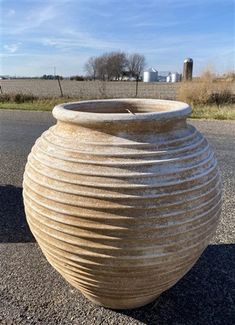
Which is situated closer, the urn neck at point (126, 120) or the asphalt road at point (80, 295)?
the urn neck at point (126, 120)

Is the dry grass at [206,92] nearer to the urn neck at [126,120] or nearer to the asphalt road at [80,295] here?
the asphalt road at [80,295]

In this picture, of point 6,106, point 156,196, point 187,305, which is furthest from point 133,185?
point 6,106

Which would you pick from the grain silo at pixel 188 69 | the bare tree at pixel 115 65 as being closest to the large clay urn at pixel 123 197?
the grain silo at pixel 188 69

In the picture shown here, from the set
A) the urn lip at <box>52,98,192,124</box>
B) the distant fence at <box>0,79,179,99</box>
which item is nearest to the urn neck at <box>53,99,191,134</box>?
the urn lip at <box>52,98,192,124</box>

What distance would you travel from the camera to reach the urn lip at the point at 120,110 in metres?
1.90

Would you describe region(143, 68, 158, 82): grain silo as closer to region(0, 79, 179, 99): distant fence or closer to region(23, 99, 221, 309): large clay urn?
region(0, 79, 179, 99): distant fence

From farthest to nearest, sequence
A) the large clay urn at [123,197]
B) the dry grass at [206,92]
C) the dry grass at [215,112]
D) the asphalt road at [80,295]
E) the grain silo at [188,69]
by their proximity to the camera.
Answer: the grain silo at [188,69], the dry grass at [206,92], the dry grass at [215,112], the asphalt road at [80,295], the large clay urn at [123,197]

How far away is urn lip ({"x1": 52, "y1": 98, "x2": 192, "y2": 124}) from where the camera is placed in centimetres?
190

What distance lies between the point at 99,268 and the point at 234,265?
57.9 inches

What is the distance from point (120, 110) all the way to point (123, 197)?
3.94 ft

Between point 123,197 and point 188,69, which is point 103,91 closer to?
point 188,69

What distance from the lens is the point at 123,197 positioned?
70.8 inches

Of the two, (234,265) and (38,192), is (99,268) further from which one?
(234,265)

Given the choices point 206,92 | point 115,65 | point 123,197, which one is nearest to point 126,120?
point 123,197
